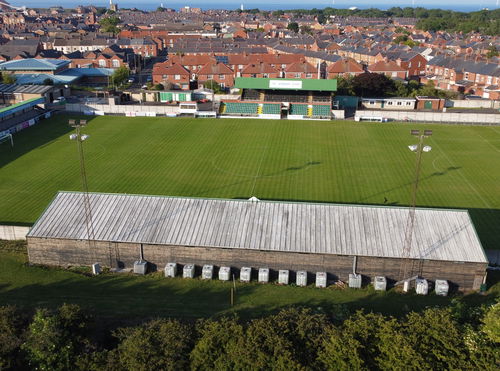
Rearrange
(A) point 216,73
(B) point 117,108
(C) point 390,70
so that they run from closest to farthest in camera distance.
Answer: (B) point 117,108 → (A) point 216,73 → (C) point 390,70

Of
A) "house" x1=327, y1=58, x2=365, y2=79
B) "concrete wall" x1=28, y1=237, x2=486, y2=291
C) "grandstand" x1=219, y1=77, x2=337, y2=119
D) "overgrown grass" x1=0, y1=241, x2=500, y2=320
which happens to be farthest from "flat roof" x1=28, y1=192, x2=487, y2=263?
"house" x1=327, y1=58, x2=365, y2=79

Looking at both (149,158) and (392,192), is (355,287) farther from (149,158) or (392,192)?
(149,158)

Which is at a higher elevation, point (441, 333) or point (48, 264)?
point (441, 333)

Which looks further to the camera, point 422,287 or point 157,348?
point 422,287

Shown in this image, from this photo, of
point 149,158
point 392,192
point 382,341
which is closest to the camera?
point 382,341

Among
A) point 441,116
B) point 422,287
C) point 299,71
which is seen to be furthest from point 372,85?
point 422,287

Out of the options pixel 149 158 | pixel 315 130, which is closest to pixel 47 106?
pixel 149 158

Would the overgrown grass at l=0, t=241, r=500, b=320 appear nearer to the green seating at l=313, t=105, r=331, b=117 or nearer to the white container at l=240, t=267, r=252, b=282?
the white container at l=240, t=267, r=252, b=282

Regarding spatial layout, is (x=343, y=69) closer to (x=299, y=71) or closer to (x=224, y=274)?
(x=299, y=71)
